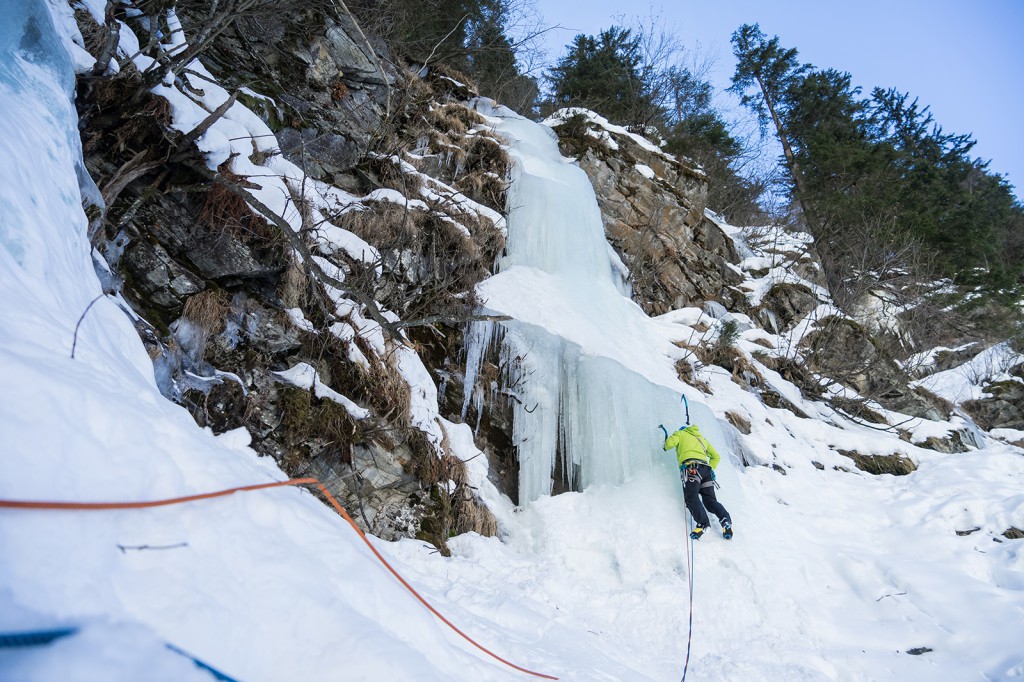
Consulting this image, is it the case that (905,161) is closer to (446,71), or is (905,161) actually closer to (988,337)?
(988,337)

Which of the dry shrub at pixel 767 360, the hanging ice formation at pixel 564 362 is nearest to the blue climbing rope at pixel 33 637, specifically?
the hanging ice formation at pixel 564 362

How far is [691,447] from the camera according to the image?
469 cm

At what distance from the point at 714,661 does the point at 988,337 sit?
41.9 feet

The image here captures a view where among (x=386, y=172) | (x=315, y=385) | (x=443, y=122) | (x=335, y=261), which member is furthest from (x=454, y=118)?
(x=315, y=385)

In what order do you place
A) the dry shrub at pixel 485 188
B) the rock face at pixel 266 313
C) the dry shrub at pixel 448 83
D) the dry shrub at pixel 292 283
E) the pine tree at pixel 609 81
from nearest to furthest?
the rock face at pixel 266 313 → the dry shrub at pixel 292 283 → the dry shrub at pixel 485 188 → the dry shrub at pixel 448 83 → the pine tree at pixel 609 81

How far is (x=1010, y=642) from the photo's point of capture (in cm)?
324

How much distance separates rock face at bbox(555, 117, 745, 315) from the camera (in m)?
9.55

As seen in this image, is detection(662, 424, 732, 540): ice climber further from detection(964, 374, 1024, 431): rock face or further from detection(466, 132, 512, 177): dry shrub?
detection(964, 374, 1024, 431): rock face

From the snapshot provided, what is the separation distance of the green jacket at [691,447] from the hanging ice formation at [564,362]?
0.36 meters

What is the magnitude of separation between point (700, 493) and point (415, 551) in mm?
2692

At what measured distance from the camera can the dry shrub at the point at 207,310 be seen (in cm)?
326

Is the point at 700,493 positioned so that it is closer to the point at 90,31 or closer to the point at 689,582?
the point at 689,582

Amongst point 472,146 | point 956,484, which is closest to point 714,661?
point 956,484

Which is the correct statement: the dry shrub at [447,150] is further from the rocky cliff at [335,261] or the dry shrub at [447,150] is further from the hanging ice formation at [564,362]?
the hanging ice formation at [564,362]
